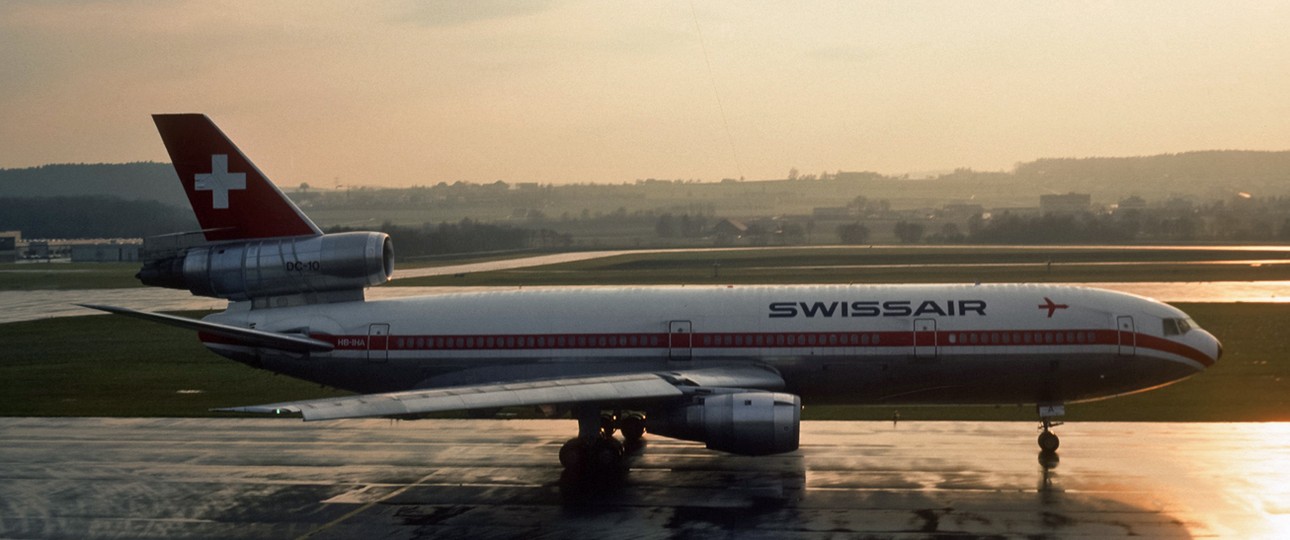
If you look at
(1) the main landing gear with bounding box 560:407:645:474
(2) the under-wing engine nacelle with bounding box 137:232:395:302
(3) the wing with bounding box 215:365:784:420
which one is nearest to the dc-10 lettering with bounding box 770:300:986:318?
(3) the wing with bounding box 215:365:784:420

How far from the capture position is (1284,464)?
29641 mm

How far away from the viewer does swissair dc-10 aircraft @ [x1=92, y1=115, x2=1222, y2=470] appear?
3158cm

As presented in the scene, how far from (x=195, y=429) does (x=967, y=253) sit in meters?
102

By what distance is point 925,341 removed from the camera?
31500 mm

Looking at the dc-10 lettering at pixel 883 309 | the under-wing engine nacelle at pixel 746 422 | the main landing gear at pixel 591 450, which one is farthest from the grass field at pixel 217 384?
the under-wing engine nacelle at pixel 746 422

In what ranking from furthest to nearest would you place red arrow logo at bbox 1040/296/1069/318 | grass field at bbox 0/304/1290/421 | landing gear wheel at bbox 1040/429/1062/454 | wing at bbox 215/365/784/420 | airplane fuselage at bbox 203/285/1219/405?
grass field at bbox 0/304/1290/421 < red arrow logo at bbox 1040/296/1069/318 < airplane fuselage at bbox 203/285/1219/405 < landing gear wheel at bbox 1040/429/1062/454 < wing at bbox 215/365/784/420

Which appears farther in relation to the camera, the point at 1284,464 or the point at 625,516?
the point at 1284,464

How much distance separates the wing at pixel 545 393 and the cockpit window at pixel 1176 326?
34.1 feet

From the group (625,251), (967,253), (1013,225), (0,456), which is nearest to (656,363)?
(0,456)

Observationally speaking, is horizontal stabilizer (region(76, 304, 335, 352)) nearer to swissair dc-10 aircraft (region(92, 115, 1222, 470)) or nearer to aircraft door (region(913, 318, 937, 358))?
swissair dc-10 aircraft (region(92, 115, 1222, 470))

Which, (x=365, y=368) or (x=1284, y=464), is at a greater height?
(x=365, y=368)

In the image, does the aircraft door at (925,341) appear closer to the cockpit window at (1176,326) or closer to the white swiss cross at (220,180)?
the cockpit window at (1176,326)

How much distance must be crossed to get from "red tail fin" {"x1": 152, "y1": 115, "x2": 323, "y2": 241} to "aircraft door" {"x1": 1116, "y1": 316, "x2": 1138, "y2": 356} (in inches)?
883

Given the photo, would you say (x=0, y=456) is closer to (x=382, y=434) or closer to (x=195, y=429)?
(x=195, y=429)
